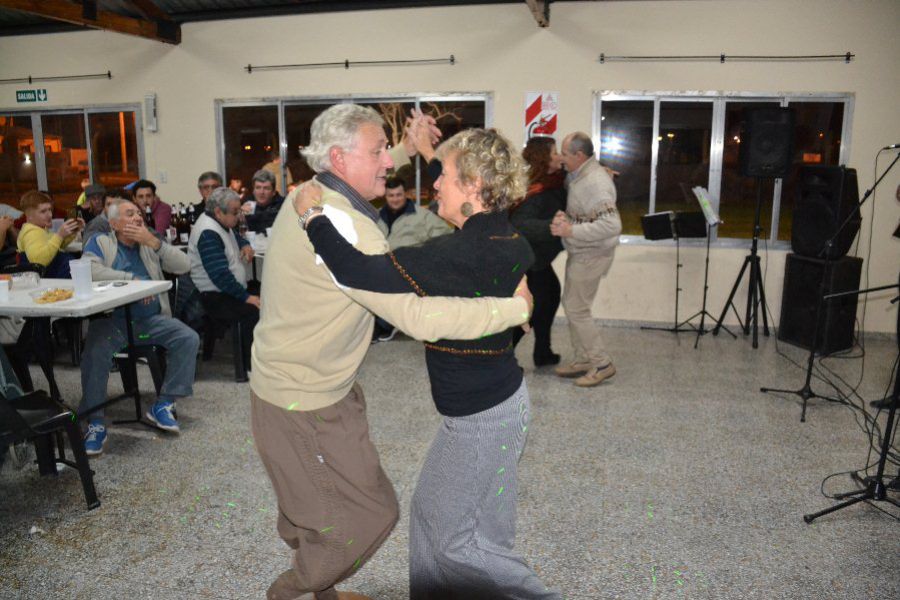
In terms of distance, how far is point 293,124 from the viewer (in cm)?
730

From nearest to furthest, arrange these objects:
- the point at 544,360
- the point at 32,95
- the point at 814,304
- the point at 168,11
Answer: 1. the point at 544,360
2. the point at 814,304
3. the point at 168,11
4. the point at 32,95

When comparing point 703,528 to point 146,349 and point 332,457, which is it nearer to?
point 332,457

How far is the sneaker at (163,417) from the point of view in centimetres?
368

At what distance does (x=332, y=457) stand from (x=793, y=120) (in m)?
5.11

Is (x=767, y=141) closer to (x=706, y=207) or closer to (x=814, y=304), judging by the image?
(x=706, y=207)

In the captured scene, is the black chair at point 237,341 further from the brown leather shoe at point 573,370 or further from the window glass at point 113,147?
the window glass at point 113,147

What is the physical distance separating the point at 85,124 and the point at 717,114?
6.68 metres

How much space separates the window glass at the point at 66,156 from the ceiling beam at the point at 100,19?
200 centimetres

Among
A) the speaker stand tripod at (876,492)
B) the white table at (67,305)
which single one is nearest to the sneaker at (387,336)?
the white table at (67,305)

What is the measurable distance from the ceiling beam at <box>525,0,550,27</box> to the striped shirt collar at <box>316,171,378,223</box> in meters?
4.44

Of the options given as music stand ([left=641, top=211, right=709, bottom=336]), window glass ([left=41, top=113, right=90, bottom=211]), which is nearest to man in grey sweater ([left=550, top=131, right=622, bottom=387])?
music stand ([left=641, top=211, right=709, bottom=336])

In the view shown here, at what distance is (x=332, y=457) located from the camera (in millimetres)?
1749

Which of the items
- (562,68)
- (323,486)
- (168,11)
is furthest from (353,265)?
(168,11)

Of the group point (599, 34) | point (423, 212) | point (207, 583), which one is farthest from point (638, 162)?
point (207, 583)
